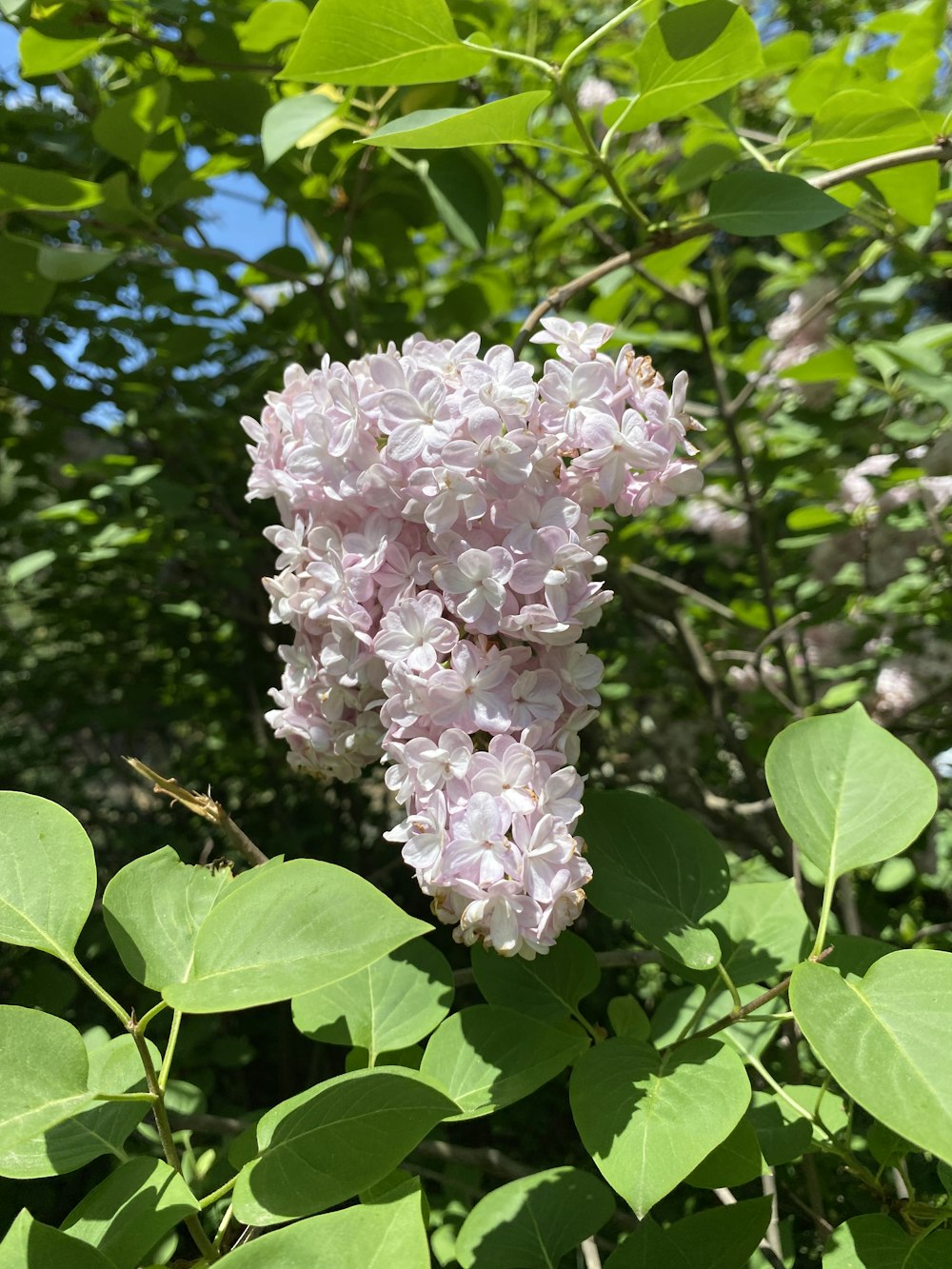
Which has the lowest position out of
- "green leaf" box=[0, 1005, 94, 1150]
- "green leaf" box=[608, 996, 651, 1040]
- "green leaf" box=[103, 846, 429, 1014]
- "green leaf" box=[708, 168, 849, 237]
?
"green leaf" box=[608, 996, 651, 1040]

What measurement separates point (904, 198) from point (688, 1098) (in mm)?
1017

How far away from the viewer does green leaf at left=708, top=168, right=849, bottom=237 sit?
2.81 ft

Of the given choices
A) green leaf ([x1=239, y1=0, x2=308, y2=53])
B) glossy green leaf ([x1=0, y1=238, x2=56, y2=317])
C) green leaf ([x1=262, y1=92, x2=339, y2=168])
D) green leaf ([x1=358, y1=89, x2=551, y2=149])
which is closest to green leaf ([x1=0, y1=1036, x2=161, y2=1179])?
green leaf ([x1=358, y1=89, x2=551, y2=149])

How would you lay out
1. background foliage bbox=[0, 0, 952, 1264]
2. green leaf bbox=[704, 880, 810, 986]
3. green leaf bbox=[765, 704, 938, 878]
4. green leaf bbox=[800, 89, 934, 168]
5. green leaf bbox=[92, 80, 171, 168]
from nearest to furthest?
1. green leaf bbox=[765, 704, 938, 878]
2. green leaf bbox=[704, 880, 810, 986]
3. green leaf bbox=[800, 89, 934, 168]
4. background foliage bbox=[0, 0, 952, 1264]
5. green leaf bbox=[92, 80, 171, 168]

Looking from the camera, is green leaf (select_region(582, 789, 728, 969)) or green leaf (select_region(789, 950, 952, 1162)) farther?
green leaf (select_region(582, 789, 728, 969))

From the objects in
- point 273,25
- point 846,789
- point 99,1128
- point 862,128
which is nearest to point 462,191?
point 273,25

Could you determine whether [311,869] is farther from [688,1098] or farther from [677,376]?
[677,376]

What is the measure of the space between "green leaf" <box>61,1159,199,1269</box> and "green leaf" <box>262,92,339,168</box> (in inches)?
37.6

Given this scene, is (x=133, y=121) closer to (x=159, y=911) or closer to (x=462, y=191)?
(x=462, y=191)

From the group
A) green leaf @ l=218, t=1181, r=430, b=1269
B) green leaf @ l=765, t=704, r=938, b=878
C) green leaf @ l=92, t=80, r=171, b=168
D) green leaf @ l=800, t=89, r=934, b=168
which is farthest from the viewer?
green leaf @ l=92, t=80, r=171, b=168

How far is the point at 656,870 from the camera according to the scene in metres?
0.77

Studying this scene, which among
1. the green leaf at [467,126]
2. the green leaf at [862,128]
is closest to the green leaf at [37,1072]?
the green leaf at [467,126]

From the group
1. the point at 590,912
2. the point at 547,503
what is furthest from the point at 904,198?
the point at 590,912

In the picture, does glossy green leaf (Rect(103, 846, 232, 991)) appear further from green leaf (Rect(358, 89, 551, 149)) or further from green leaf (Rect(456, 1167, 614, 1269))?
green leaf (Rect(358, 89, 551, 149))
